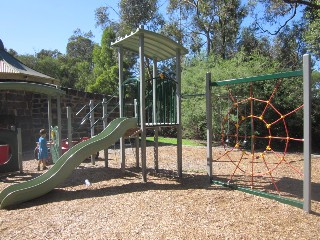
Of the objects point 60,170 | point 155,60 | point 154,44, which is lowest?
point 60,170

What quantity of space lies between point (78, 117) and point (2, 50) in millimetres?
6261

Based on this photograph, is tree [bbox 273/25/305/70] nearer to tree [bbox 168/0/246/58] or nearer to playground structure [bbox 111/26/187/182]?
tree [bbox 168/0/246/58]

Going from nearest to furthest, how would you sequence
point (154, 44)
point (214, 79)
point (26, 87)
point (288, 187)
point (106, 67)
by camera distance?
point (288, 187) → point (154, 44) → point (26, 87) → point (214, 79) → point (106, 67)

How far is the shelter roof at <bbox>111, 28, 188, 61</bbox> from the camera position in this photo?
22.2ft

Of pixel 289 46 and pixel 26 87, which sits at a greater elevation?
pixel 289 46

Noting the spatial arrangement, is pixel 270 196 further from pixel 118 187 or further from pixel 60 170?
pixel 60 170

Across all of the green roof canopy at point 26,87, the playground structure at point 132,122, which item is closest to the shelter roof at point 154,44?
the playground structure at point 132,122

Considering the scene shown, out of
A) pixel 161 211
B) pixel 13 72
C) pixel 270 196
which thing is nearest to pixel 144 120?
pixel 161 211

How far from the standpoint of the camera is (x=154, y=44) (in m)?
7.45

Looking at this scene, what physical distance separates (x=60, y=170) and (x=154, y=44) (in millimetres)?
3413

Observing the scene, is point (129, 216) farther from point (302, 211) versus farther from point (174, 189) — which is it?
point (302, 211)

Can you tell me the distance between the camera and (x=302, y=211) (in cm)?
476

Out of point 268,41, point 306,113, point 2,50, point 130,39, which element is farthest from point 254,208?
point 268,41

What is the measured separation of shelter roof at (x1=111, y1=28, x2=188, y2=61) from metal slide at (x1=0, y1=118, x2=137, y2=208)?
69.3 inches
